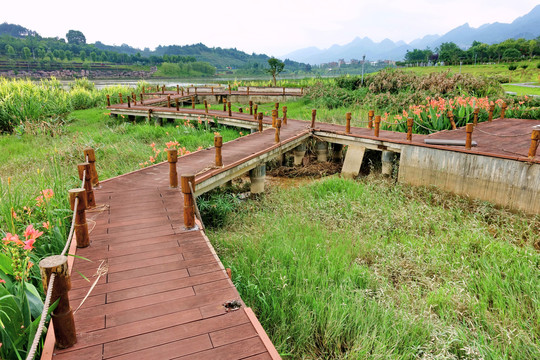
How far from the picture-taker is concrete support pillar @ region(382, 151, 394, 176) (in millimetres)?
9352

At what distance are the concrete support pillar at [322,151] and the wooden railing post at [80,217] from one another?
8267 mm

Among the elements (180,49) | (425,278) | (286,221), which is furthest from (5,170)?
(180,49)

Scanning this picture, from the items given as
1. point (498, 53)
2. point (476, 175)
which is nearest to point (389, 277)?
point (476, 175)

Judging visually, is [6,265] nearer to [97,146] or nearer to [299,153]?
[299,153]

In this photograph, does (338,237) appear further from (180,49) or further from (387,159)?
(180,49)

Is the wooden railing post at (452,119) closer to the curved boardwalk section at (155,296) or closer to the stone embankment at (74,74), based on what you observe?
the curved boardwalk section at (155,296)

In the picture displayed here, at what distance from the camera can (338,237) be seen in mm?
5766

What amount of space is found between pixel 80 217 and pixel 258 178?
5.16m

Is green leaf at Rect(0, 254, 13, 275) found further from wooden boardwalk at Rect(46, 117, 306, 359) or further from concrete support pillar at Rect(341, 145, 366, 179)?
concrete support pillar at Rect(341, 145, 366, 179)

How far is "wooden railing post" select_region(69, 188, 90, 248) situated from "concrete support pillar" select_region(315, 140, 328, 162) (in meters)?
8.27

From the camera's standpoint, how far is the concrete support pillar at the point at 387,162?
9.35 meters

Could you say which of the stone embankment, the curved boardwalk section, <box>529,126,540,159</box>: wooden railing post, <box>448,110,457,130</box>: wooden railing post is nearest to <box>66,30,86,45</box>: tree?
the stone embankment

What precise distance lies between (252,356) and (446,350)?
2010mm

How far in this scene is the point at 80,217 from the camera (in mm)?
3947
